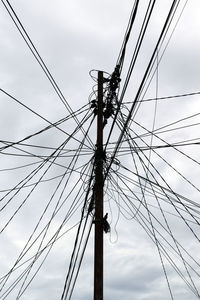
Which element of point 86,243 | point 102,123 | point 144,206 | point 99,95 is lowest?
point 86,243

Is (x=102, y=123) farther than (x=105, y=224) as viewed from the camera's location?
Yes

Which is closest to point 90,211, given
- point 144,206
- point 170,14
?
point 144,206

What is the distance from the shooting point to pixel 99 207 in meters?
8.18

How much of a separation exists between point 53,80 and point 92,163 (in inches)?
84.8

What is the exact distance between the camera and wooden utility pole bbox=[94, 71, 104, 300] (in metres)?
7.30

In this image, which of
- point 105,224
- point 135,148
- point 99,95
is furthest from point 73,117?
point 105,224

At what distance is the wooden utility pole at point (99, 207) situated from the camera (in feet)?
24.0

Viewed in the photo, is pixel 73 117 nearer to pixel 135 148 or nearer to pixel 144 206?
pixel 135 148

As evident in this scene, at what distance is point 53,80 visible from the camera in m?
8.47

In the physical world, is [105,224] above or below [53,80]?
below

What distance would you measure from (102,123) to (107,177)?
129cm

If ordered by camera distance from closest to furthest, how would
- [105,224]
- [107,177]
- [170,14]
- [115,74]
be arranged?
[170,14] → [105,224] → [115,74] → [107,177]

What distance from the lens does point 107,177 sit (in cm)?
Result: 952

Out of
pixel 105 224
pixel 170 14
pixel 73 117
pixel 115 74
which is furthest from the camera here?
pixel 73 117
